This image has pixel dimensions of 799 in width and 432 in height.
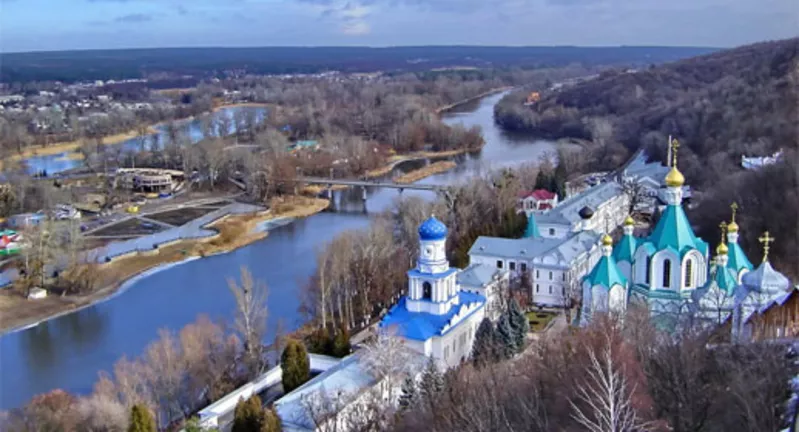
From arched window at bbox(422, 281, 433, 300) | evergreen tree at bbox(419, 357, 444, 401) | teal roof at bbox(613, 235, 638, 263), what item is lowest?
evergreen tree at bbox(419, 357, 444, 401)

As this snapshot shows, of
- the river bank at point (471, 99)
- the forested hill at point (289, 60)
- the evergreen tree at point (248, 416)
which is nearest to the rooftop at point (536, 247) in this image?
the evergreen tree at point (248, 416)

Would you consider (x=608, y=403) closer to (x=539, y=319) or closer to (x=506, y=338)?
(x=506, y=338)

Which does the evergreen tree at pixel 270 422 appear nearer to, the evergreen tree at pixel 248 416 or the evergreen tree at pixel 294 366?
the evergreen tree at pixel 248 416

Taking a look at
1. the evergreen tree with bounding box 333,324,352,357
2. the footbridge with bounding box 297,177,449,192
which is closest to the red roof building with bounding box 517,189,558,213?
the footbridge with bounding box 297,177,449,192

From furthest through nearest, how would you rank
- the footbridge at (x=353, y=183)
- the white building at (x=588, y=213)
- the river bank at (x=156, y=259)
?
the footbridge at (x=353, y=183), the white building at (x=588, y=213), the river bank at (x=156, y=259)

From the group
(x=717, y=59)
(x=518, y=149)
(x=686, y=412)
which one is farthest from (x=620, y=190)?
(x=717, y=59)

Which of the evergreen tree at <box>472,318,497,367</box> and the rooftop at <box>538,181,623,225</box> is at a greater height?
the rooftop at <box>538,181,623,225</box>

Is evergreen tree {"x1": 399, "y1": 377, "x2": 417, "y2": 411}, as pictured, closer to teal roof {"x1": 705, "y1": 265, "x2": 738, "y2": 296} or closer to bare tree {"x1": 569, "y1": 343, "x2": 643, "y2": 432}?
bare tree {"x1": 569, "y1": 343, "x2": 643, "y2": 432}
